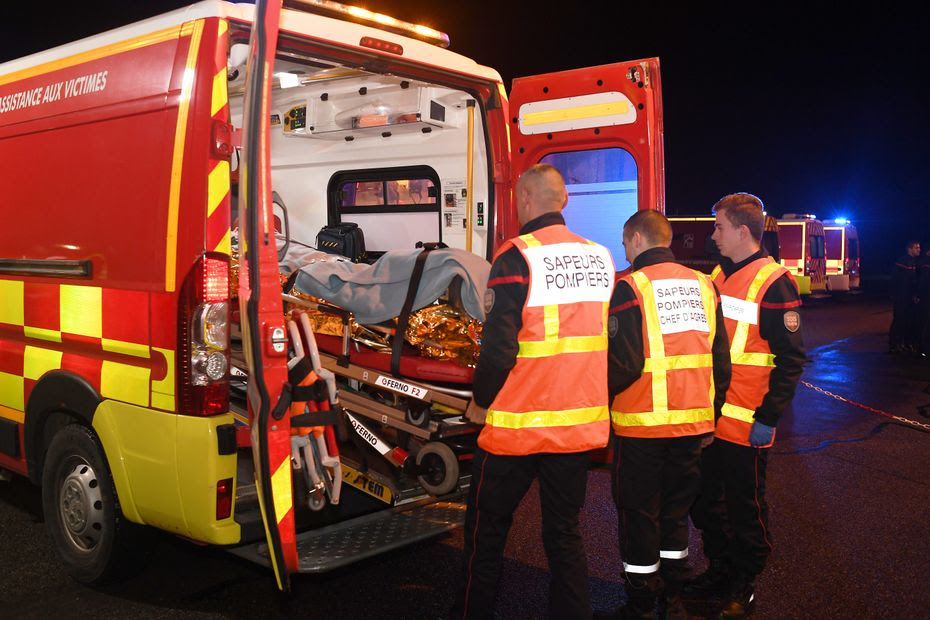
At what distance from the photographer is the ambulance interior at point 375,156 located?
198 inches

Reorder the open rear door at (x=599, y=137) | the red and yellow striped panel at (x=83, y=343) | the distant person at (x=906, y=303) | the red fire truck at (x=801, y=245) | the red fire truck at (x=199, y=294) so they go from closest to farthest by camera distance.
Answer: the red fire truck at (x=199, y=294), the red and yellow striped panel at (x=83, y=343), the open rear door at (x=599, y=137), the distant person at (x=906, y=303), the red fire truck at (x=801, y=245)

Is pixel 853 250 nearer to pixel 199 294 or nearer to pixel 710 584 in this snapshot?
pixel 710 584

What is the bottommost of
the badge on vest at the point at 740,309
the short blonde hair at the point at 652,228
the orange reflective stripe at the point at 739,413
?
the orange reflective stripe at the point at 739,413

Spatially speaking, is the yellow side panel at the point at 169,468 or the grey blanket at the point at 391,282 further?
the grey blanket at the point at 391,282

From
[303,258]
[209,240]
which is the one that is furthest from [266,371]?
[303,258]

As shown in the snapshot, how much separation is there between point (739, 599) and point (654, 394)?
3.31ft

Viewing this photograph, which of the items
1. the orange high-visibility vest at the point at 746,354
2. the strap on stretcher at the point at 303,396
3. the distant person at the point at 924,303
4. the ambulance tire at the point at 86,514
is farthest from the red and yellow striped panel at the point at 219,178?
the distant person at the point at 924,303

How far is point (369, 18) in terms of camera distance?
3.47 meters

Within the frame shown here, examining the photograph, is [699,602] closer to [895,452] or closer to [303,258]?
[303,258]

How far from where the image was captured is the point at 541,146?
189 inches

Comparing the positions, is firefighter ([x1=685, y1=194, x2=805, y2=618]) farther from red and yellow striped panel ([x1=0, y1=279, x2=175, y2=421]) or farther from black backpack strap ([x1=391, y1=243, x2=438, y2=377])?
red and yellow striped panel ([x1=0, y1=279, x2=175, y2=421])

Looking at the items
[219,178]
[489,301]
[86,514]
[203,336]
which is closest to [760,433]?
[489,301]

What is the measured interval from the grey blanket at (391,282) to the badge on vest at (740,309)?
1.10m

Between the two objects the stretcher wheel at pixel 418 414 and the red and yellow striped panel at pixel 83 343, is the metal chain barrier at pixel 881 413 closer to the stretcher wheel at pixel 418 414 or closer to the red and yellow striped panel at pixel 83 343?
the stretcher wheel at pixel 418 414
